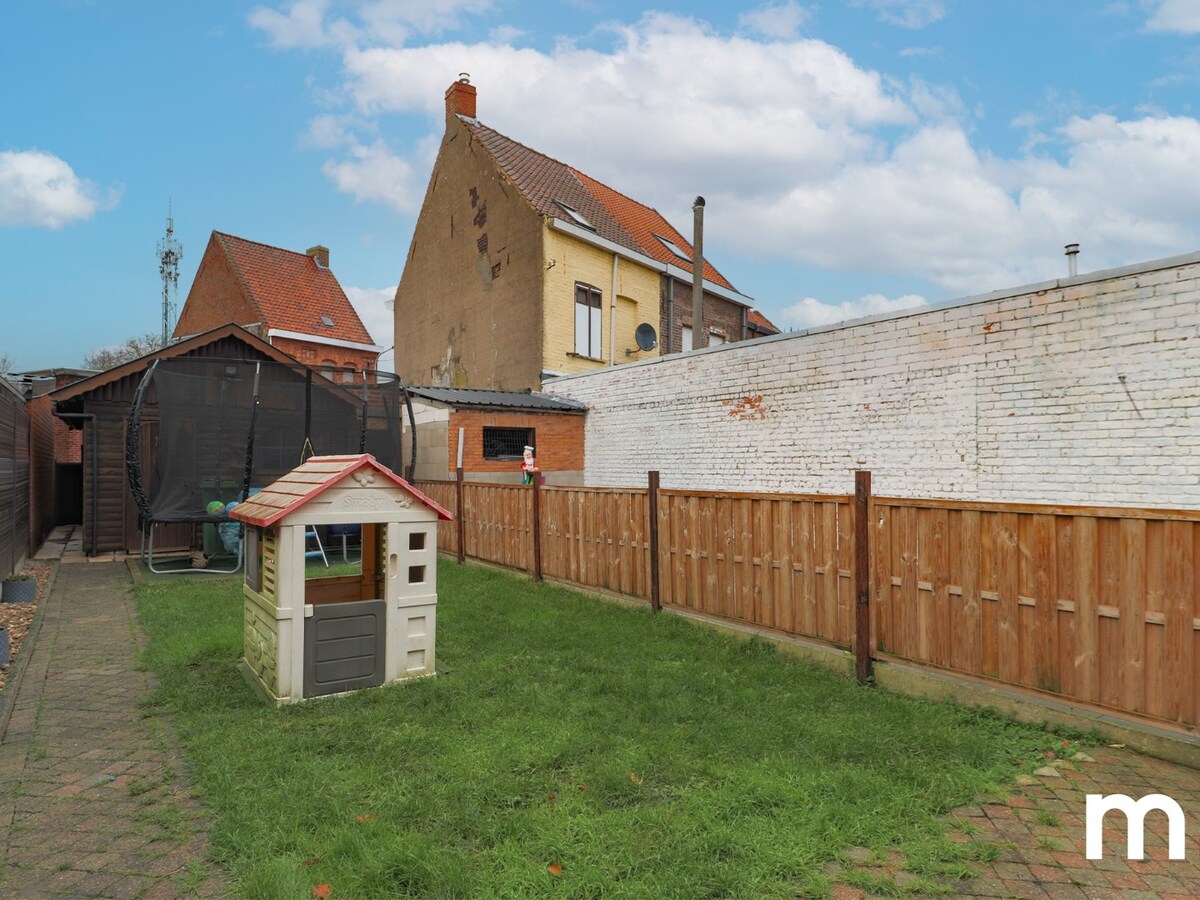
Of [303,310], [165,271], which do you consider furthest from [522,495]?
[165,271]

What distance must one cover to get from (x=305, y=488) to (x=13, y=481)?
7.61m

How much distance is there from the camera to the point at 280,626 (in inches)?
194

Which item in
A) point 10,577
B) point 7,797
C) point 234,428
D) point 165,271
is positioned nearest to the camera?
point 7,797

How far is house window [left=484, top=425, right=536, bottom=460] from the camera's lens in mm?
15492

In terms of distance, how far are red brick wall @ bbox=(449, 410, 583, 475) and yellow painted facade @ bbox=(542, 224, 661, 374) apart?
2.22m

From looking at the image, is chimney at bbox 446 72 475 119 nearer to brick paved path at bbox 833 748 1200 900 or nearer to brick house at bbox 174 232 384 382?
brick house at bbox 174 232 384 382

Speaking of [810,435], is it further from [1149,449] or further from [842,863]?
[842,863]

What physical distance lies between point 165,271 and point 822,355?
3764 centimetres

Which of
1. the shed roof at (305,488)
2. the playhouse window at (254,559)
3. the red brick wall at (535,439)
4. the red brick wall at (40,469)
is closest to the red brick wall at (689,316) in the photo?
the red brick wall at (535,439)

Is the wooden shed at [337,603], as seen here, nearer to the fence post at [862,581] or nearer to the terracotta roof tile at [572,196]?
the fence post at [862,581]

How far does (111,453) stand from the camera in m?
12.5

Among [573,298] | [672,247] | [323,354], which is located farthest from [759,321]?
[323,354]

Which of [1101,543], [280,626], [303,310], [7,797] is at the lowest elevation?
[7,797]

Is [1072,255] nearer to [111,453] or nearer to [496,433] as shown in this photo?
[496,433]
